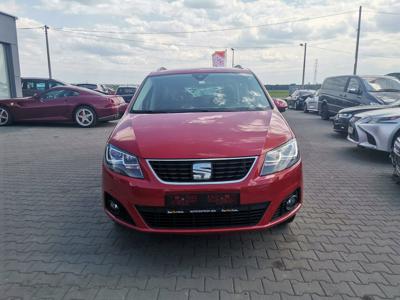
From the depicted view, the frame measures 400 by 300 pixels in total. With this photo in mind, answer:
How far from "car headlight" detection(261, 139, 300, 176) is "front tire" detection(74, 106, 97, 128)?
10.9m

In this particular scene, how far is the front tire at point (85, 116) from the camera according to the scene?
13.1 metres

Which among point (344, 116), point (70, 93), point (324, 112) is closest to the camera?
point (344, 116)

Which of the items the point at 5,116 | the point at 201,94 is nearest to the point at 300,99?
the point at 5,116

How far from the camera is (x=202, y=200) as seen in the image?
2926 mm

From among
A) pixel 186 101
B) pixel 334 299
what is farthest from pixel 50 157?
pixel 334 299

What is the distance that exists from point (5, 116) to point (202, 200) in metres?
12.6

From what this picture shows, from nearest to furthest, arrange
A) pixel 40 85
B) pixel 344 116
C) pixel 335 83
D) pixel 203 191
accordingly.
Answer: pixel 203 191, pixel 344 116, pixel 335 83, pixel 40 85

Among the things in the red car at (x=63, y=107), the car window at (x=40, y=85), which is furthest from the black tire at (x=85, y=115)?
the car window at (x=40, y=85)

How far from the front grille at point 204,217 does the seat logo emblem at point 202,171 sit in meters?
0.28

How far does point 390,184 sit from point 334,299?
351cm

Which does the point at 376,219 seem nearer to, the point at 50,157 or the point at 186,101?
the point at 186,101

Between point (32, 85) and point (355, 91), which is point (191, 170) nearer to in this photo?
point (355, 91)

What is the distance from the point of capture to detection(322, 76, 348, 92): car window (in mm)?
13266

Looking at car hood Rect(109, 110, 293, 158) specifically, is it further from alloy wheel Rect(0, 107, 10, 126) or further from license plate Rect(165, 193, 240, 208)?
alloy wheel Rect(0, 107, 10, 126)
